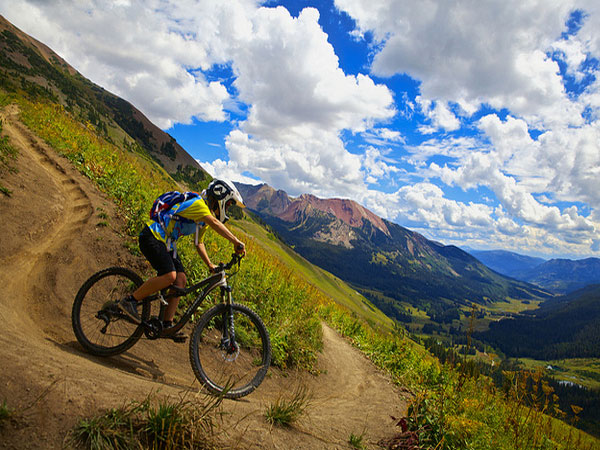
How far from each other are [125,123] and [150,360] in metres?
168

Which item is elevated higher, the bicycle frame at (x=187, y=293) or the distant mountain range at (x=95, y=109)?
the distant mountain range at (x=95, y=109)

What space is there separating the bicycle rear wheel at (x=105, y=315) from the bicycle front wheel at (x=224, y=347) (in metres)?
1.16

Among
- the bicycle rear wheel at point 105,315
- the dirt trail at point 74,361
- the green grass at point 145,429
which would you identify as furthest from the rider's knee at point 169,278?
the green grass at point 145,429

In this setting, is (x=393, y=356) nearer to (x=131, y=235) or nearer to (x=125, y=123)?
(x=131, y=235)

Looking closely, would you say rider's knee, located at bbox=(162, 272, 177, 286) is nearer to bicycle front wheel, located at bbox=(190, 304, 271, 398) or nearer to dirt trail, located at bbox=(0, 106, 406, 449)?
bicycle front wheel, located at bbox=(190, 304, 271, 398)

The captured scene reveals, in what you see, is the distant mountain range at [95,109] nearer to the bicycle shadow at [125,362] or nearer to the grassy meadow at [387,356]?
the grassy meadow at [387,356]

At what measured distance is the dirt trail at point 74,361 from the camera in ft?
10.5

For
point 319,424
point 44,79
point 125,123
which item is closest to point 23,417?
point 319,424

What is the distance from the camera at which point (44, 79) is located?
100 m

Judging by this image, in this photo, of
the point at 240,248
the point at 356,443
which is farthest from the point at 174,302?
the point at 356,443

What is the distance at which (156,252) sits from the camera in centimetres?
527

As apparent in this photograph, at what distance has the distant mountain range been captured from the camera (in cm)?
9156

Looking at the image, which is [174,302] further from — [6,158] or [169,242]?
[6,158]

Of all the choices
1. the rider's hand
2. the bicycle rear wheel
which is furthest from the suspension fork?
the bicycle rear wheel
